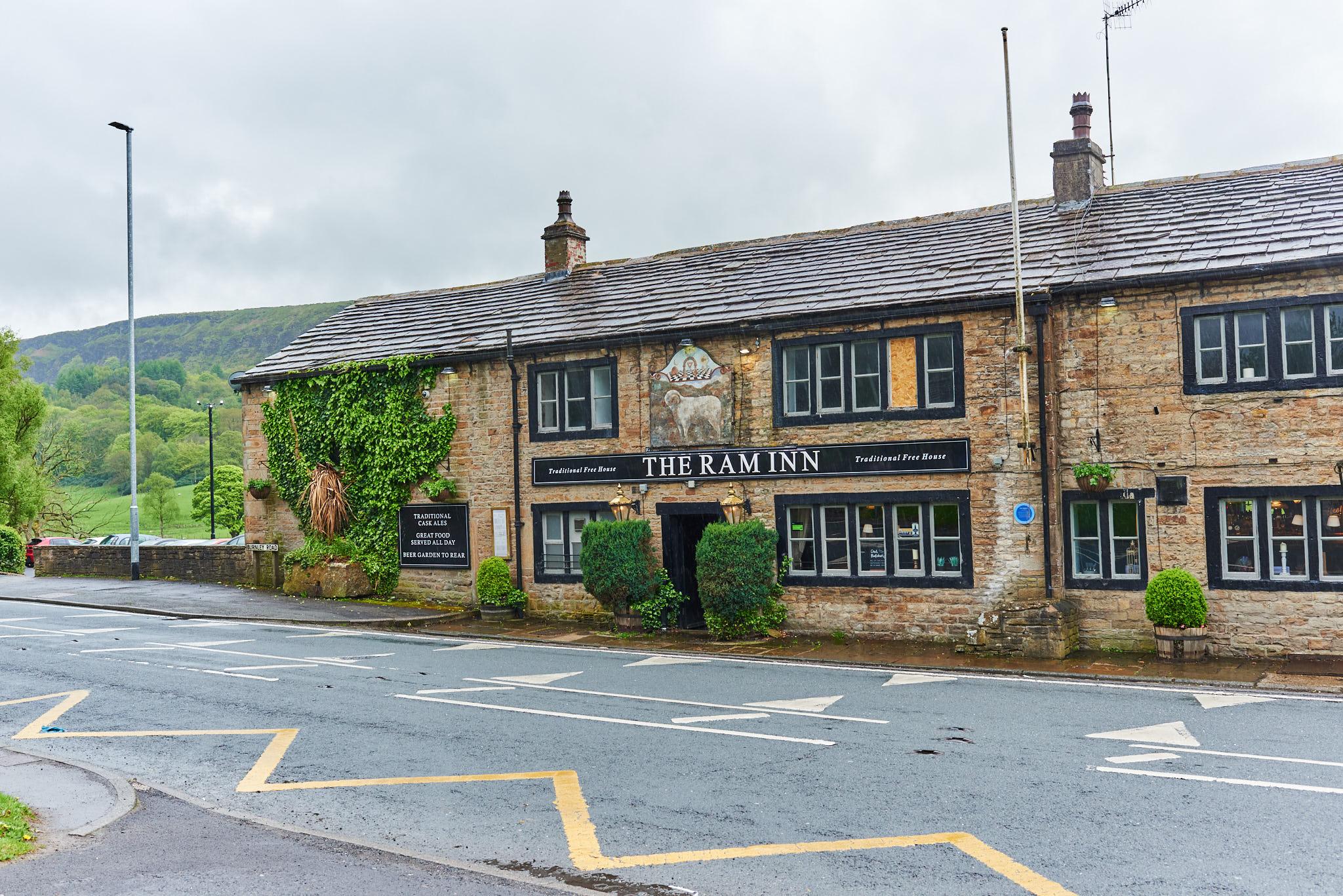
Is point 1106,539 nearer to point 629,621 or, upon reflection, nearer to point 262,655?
point 629,621

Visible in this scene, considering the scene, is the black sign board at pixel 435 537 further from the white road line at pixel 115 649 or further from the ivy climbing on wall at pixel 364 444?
the white road line at pixel 115 649

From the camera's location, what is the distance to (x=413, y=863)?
728cm

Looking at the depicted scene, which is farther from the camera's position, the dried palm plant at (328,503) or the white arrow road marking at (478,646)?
the dried palm plant at (328,503)

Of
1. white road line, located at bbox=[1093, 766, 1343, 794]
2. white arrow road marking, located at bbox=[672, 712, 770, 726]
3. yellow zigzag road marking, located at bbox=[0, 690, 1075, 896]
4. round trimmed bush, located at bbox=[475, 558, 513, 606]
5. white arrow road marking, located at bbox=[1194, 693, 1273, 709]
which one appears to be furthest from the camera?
round trimmed bush, located at bbox=[475, 558, 513, 606]

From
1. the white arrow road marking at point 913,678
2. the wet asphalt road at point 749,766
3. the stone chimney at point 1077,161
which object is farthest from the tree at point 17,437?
the white arrow road marking at point 913,678

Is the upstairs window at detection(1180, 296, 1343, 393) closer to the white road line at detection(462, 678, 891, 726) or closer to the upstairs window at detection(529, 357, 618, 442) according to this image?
the white road line at detection(462, 678, 891, 726)

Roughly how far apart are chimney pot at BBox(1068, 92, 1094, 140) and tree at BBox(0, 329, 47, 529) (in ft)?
146

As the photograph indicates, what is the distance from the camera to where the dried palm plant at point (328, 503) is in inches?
963

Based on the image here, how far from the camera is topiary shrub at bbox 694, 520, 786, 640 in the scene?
18.5 meters

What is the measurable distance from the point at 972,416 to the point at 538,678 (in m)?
8.14

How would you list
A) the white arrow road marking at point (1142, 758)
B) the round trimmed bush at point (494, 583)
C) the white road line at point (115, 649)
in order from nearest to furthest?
the white arrow road marking at point (1142, 758), the white road line at point (115, 649), the round trimmed bush at point (494, 583)

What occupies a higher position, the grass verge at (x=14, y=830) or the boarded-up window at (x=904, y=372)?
the boarded-up window at (x=904, y=372)

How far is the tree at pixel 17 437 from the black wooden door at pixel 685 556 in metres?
38.6

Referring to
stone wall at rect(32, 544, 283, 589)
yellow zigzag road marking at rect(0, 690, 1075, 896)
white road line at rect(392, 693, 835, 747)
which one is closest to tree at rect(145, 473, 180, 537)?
stone wall at rect(32, 544, 283, 589)
